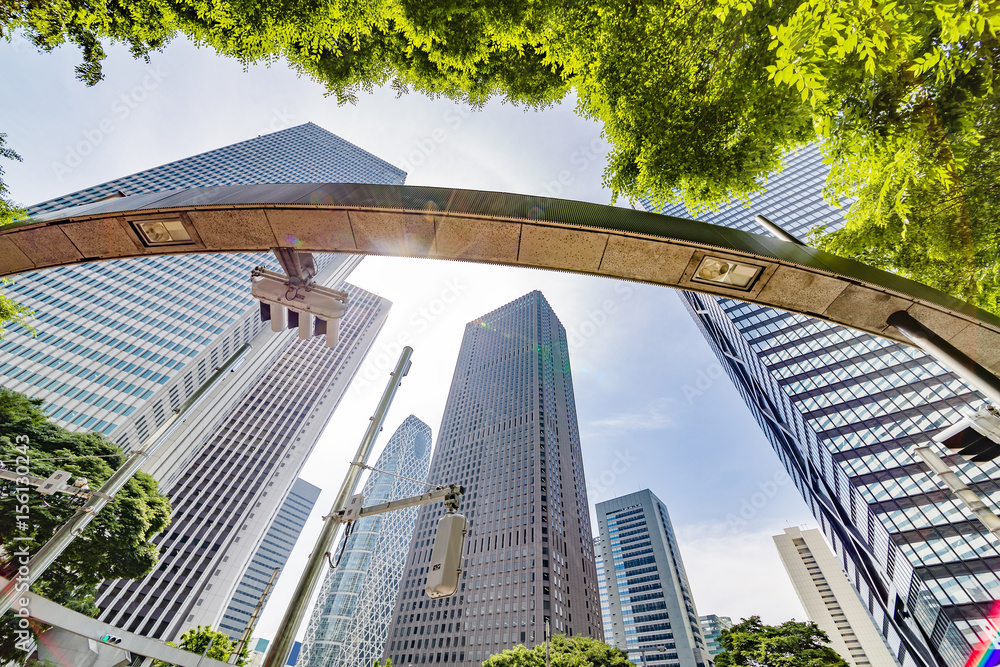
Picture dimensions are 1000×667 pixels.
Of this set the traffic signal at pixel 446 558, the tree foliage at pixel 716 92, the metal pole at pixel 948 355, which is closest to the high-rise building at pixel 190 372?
the tree foliage at pixel 716 92

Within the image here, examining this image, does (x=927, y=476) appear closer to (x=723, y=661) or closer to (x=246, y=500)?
(x=723, y=661)

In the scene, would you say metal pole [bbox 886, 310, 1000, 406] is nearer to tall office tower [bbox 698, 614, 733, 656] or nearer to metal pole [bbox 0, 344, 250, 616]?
metal pole [bbox 0, 344, 250, 616]

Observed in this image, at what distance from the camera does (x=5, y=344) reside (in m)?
45.2

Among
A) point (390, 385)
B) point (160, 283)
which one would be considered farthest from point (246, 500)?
point (390, 385)

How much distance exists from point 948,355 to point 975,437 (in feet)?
4.24

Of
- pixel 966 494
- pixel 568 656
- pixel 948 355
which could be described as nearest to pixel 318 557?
pixel 948 355

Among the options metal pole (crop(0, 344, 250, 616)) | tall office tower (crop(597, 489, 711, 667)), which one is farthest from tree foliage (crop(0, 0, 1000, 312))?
tall office tower (crop(597, 489, 711, 667))

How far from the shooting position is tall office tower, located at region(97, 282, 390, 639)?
59.0 metres

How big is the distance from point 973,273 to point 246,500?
311ft

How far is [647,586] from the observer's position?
10962cm

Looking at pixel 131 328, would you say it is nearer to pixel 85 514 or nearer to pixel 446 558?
pixel 85 514

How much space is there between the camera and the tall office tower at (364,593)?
297 ft

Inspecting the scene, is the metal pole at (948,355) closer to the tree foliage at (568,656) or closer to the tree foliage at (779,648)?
the tree foliage at (779,648)

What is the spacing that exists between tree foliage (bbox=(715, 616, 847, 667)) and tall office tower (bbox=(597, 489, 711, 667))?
88003mm
